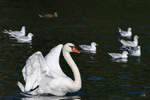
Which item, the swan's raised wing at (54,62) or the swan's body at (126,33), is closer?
the swan's raised wing at (54,62)

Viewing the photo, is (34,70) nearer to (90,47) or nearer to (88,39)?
(90,47)

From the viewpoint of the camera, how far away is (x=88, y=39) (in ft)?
89.3

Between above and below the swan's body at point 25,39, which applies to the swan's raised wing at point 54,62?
above

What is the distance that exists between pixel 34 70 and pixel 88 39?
11.8 metres

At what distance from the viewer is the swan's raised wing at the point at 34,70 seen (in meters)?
15.5

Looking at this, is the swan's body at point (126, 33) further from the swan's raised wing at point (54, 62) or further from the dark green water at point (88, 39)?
the swan's raised wing at point (54, 62)

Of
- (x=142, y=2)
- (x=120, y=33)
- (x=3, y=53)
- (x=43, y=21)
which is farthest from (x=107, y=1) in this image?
(x=3, y=53)

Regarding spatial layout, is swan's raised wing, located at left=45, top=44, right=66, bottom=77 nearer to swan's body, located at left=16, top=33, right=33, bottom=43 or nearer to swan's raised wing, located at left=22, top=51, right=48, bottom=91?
swan's raised wing, located at left=22, top=51, right=48, bottom=91

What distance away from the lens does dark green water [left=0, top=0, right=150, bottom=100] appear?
1694cm

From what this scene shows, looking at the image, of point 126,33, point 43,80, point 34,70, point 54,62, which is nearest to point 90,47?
point 126,33

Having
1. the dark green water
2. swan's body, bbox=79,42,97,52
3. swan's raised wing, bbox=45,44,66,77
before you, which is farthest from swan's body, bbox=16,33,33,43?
swan's raised wing, bbox=45,44,66,77

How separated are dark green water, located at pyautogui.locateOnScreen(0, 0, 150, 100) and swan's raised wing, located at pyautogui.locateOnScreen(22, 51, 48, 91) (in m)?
0.52

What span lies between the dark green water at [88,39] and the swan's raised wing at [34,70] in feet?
1.70

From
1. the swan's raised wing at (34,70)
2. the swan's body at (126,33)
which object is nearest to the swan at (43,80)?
the swan's raised wing at (34,70)
